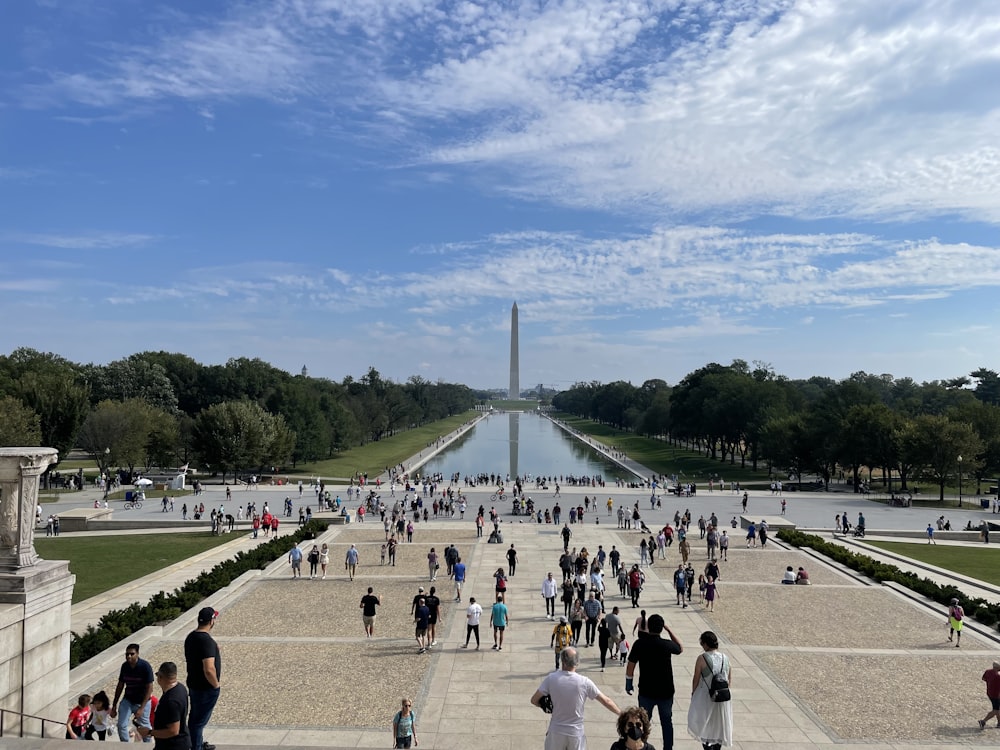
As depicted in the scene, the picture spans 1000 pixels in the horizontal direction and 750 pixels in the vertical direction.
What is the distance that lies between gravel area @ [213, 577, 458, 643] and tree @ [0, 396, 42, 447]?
31.8m

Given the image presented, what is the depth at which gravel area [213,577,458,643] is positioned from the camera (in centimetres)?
1788

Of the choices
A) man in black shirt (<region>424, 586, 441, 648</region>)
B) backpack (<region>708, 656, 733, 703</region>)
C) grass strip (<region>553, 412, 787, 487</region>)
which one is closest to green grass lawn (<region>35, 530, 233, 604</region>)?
man in black shirt (<region>424, 586, 441, 648</region>)

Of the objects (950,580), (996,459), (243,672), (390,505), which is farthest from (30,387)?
(996,459)

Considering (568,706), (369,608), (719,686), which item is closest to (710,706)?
(719,686)

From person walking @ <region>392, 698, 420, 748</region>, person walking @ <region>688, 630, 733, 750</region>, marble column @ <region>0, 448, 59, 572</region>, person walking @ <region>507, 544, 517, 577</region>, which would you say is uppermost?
marble column @ <region>0, 448, 59, 572</region>

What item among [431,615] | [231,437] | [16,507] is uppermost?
[16,507]

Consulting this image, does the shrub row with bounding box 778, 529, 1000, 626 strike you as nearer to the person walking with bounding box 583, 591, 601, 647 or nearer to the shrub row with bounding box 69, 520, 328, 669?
the person walking with bounding box 583, 591, 601, 647

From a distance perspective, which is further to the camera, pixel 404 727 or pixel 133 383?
pixel 133 383

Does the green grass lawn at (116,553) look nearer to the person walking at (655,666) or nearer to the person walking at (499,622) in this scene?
the person walking at (499,622)

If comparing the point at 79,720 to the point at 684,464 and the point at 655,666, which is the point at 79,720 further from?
the point at 684,464

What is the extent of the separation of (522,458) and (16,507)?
8345 centimetres

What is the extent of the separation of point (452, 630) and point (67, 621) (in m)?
9.65

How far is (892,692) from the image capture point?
14.1 m

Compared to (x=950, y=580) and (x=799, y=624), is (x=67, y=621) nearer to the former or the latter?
(x=799, y=624)
